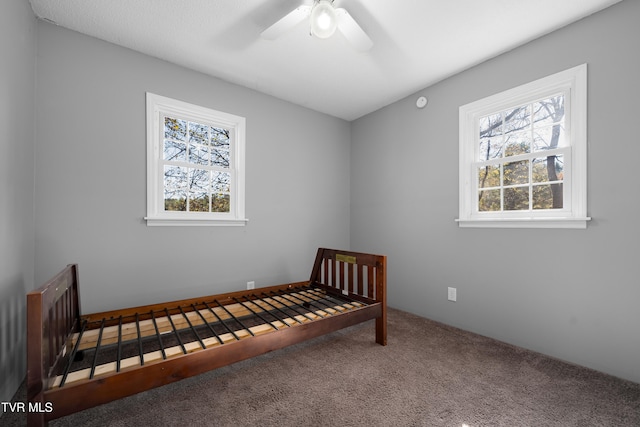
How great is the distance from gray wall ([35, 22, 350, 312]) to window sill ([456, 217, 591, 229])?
1931 mm

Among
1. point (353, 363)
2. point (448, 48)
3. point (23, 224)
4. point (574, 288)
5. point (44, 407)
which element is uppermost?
point (448, 48)

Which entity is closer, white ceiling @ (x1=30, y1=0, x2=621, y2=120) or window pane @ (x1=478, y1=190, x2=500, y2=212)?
white ceiling @ (x1=30, y1=0, x2=621, y2=120)

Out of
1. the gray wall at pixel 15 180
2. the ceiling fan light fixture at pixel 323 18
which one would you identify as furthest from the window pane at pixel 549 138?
the gray wall at pixel 15 180

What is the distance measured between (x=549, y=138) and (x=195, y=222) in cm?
307

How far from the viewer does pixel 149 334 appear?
1994 mm

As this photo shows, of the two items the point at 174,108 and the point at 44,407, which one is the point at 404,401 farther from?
the point at 174,108

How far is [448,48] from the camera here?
7.46 feet

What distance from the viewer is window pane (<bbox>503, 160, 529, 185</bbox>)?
90.3 inches

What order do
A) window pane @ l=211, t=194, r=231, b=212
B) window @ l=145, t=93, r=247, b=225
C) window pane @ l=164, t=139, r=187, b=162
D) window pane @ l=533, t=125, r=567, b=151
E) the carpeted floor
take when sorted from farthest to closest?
window pane @ l=211, t=194, r=231, b=212
window pane @ l=164, t=139, r=187, b=162
window @ l=145, t=93, r=247, b=225
window pane @ l=533, t=125, r=567, b=151
the carpeted floor

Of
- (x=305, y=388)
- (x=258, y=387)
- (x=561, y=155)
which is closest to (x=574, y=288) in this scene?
(x=561, y=155)

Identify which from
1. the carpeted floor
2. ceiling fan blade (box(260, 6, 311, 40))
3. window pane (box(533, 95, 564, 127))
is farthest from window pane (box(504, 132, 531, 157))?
ceiling fan blade (box(260, 6, 311, 40))

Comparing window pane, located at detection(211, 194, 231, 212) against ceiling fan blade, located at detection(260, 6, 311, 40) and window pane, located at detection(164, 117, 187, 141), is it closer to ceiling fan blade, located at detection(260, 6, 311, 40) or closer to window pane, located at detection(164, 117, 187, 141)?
window pane, located at detection(164, 117, 187, 141)

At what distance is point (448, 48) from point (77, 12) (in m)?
2.77

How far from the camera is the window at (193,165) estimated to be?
94.7 inches
